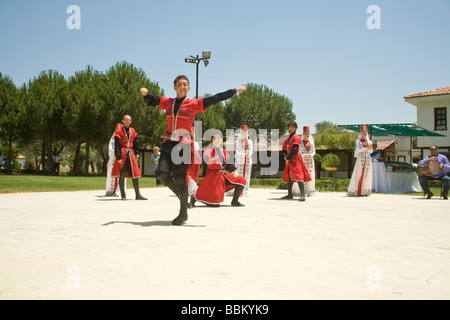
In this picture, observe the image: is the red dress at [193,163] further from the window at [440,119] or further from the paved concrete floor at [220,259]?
the window at [440,119]

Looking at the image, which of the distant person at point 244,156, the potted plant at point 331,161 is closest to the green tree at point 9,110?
the potted plant at point 331,161

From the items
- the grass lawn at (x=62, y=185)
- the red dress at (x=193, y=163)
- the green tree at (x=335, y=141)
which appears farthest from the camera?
the green tree at (x=335, y=141)

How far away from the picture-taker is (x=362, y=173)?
1541 cm

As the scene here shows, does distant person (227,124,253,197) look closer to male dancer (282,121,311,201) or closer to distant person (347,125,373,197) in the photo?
male dancer (282,121,311,201)

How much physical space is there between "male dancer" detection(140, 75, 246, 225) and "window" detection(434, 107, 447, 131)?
110ft

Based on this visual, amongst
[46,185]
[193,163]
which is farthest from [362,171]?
[46,185]

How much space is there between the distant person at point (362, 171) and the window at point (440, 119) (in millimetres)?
23138

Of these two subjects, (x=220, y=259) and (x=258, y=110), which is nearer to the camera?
(x=220, y=259)

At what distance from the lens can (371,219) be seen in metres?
7.59

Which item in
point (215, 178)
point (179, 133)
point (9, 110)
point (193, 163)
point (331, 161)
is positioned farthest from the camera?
point (9, 110)

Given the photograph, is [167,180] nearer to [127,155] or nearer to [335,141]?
[127,155]

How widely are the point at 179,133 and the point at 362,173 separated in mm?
10442

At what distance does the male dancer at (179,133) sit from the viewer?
654 centimetres
